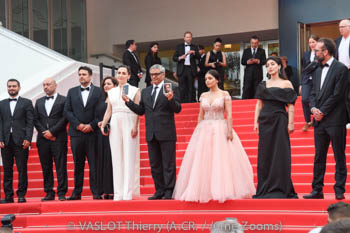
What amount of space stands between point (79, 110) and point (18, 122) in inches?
39.1

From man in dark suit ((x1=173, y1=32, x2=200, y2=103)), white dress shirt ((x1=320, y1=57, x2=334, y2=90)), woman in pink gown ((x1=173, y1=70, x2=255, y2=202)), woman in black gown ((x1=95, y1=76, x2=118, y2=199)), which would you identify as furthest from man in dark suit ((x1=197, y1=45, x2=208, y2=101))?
white dress shirt ((x1=320, y1=57, x2=334, y2=90))

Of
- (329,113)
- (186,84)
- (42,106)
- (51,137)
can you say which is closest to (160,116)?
(51,137)

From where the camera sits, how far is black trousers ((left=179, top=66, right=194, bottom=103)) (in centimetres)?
1292

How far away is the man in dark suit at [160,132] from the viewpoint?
23.9 ft

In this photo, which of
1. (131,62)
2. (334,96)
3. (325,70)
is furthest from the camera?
(131,62)

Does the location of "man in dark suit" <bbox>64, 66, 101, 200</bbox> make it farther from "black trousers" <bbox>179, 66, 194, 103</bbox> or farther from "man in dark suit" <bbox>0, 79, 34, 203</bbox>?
"black trousers" <bbox>179, 66, 194, 103</bbox>

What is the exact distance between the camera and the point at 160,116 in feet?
24.2

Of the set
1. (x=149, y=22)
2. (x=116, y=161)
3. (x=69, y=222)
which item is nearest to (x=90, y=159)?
(x=116, y=161)

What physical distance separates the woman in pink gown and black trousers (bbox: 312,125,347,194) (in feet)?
2.85

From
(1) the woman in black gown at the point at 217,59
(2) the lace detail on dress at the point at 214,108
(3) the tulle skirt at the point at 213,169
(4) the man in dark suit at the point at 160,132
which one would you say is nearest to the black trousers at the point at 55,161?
(4) the man in dark suit at the point at 160,132

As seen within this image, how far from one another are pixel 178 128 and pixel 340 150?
5.20 metres

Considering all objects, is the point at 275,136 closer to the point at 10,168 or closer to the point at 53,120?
the point at 53,120

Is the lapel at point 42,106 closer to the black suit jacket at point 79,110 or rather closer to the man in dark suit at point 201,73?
the black suit jacket at point 79,110

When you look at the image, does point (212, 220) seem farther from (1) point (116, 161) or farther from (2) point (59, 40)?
(2) point (59, 40)
